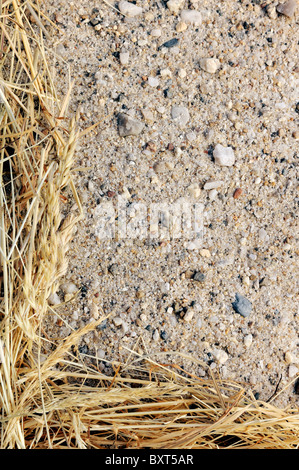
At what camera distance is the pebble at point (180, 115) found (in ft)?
4.58

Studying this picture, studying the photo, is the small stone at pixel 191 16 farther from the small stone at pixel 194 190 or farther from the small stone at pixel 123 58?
the small stone at pixel 194 190

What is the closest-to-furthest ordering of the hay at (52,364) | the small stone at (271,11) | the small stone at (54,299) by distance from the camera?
1. the hay at (52,364)
2. the small stone at (54,299)
3. the small stone at (271,11)

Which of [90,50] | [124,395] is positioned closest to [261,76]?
[90,50]

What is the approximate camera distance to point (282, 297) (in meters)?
1.37

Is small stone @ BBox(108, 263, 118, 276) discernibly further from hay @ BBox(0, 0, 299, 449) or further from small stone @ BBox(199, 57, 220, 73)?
small stone @ BBox(199, 57, 220, 73)

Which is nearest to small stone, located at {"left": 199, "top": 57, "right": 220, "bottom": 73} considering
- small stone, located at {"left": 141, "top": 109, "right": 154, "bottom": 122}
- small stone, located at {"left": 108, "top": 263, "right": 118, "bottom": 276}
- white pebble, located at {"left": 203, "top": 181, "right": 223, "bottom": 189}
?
small stone, located at {"left": 141, "top": 109, "right": 154, "bottom": 122}

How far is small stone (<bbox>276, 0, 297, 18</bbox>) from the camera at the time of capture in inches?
56.3

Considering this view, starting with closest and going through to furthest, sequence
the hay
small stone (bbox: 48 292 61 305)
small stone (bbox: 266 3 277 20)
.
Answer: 1. the hay
2. small stone (bbox: 48 292 61 305)
3. small stone (bbox: 266 3 277 20)

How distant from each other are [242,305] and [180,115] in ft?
1.95

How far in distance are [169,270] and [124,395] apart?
368 millimetres

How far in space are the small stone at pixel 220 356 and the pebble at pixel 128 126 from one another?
0.68m

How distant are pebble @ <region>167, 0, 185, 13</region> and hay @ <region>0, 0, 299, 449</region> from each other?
1.33 ft

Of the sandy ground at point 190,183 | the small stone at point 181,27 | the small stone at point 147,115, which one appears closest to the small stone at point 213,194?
the sandy ground at point 190,183

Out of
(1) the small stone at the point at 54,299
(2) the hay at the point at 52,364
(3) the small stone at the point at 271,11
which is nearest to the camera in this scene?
(2) the hay at the point at 52,364
